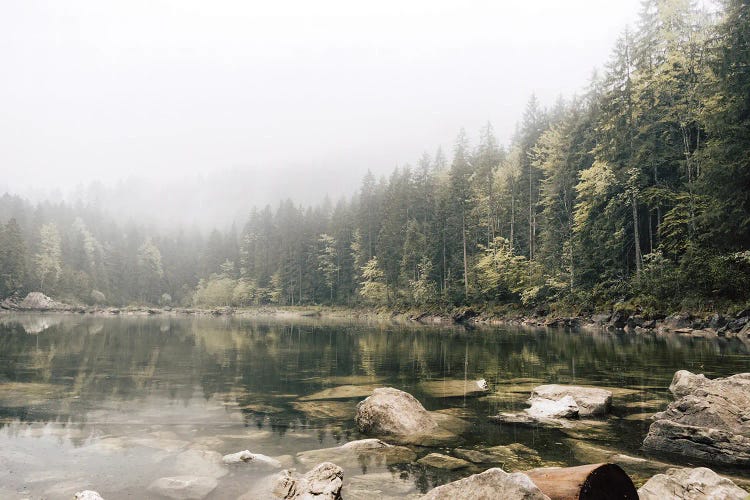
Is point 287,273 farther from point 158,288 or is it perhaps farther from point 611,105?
point 611,105

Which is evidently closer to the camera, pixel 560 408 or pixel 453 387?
pixel 560 408

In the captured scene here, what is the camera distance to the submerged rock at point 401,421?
8.20 meters

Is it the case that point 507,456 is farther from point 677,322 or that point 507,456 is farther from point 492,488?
point 677,322

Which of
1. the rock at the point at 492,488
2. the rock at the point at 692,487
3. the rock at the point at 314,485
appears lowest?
the rock at the point at 314,485

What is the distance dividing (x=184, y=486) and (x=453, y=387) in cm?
859

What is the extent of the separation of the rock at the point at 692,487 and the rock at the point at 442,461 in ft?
7.95

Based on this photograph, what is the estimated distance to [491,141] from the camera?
242 ft

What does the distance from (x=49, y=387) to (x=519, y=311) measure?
42.4 meters

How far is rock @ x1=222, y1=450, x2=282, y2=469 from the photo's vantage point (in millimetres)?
6639

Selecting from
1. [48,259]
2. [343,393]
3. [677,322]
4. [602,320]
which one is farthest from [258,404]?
[48,259]

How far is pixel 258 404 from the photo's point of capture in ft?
35.2

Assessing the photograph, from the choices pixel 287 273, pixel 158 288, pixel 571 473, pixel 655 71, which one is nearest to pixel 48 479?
pixel 571 473

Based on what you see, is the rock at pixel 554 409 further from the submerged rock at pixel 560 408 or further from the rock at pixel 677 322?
the rock at pixel 677 322

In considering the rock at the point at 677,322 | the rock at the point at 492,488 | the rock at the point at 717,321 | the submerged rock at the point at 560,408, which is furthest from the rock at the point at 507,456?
the rock at the point at 677,322
